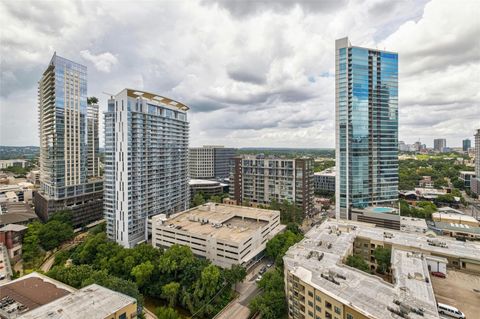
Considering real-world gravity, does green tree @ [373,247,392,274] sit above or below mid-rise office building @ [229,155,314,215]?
below

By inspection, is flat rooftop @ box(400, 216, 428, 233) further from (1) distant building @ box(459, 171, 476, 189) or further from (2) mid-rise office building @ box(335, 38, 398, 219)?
(1) distant building @ box(459, 171, 476, 189)

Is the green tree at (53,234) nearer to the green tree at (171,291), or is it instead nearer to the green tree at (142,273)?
the green tree at (142,273)

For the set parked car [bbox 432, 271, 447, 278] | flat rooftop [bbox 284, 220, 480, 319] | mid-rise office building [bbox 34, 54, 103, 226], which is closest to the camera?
flat rooftop [bbox 284, 220, 480, 319]

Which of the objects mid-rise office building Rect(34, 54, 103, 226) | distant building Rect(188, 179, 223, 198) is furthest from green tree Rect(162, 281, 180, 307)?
distant building Rect(188, 179, 223, 198)

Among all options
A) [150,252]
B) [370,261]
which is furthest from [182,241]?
[370,261]

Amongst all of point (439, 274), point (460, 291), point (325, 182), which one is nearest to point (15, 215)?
point (439, 274)

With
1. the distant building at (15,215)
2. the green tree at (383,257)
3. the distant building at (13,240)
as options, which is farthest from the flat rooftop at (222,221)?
the distant building at (15,215)

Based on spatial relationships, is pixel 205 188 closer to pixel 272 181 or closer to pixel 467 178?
pixel 272 181
